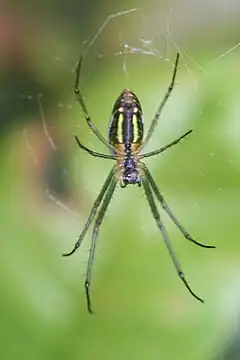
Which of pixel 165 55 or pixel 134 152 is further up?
pixel 165 55

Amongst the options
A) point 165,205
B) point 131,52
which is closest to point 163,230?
point 165,205

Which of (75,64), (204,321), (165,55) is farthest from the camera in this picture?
(75,64)

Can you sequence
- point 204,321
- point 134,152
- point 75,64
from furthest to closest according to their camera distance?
1. point 75,64
2. point 204,321
3. point 134,152

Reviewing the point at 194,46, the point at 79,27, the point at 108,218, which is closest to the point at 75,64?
the point at 79,27

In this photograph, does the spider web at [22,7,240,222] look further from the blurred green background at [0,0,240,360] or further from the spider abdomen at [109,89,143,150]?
the spider abdomen at [109,89,143,150]

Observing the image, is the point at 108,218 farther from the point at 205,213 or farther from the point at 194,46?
the point at 194,46

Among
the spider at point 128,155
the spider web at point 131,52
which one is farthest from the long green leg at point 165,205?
the spider web at point 131,52
